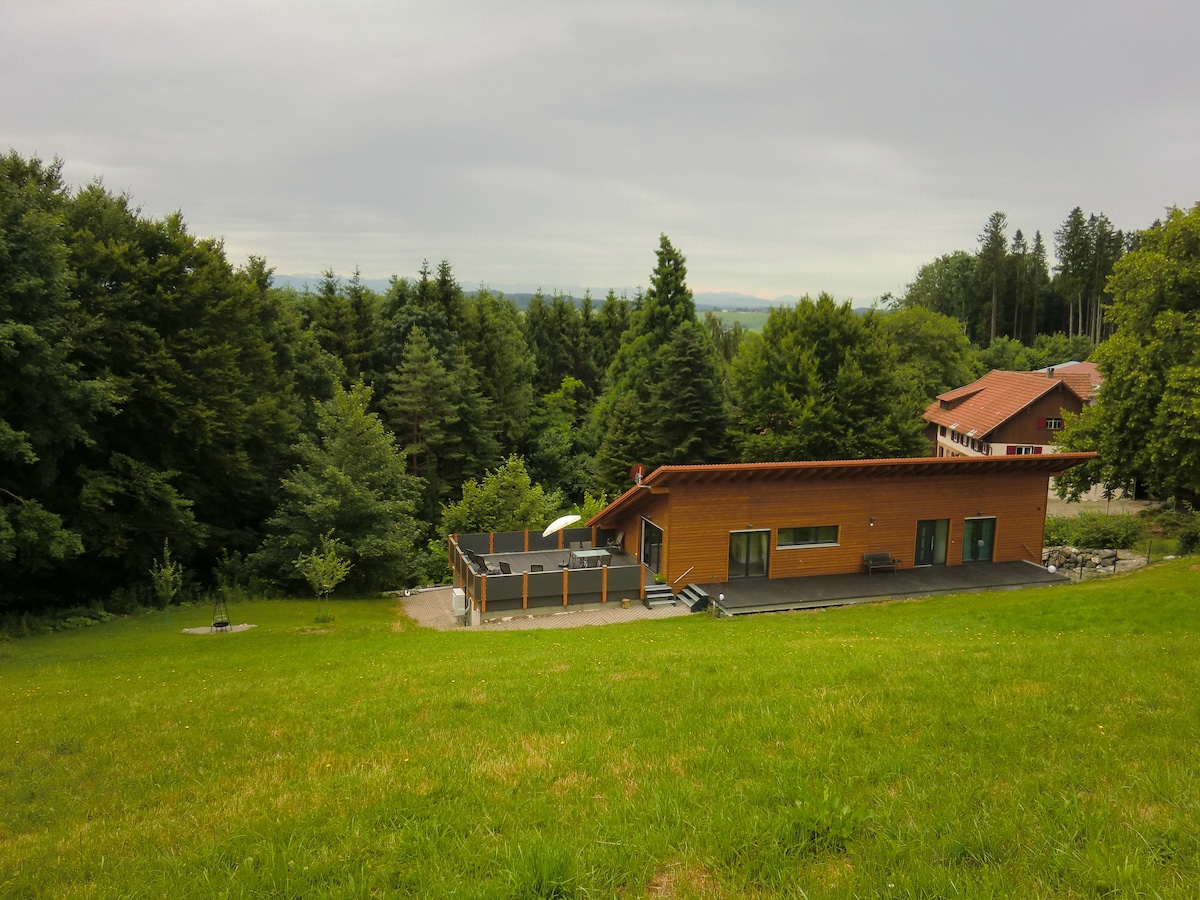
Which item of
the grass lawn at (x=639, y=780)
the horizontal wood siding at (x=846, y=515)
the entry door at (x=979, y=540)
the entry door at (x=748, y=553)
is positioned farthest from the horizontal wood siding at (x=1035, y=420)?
the grass lawn at (x=639, y=780)

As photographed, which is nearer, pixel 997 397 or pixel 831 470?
pixel 831 470

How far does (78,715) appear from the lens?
9.98m

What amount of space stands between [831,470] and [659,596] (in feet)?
24.6

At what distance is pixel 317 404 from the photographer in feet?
109

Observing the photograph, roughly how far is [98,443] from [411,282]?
1326 inches

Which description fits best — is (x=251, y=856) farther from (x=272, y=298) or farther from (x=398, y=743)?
(x=272, y=298)

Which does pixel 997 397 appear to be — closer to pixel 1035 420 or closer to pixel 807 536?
pixel 1035 420

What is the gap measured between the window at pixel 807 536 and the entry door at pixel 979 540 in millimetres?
5855

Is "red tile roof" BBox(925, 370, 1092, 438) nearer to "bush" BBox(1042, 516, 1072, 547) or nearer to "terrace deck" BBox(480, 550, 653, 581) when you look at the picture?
"bush" BBox(1042, 516, 1072, 547)

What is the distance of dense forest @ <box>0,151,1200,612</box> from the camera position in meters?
24.2

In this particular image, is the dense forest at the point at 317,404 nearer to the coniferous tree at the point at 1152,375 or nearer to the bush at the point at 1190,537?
the coniferous tree at the point at 1152,375

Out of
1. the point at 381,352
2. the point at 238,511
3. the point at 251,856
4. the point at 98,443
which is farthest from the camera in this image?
the point at 381,352

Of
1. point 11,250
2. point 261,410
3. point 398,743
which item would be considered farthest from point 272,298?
point 398,743

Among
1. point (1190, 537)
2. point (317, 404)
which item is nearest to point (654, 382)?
point (317, 404)
